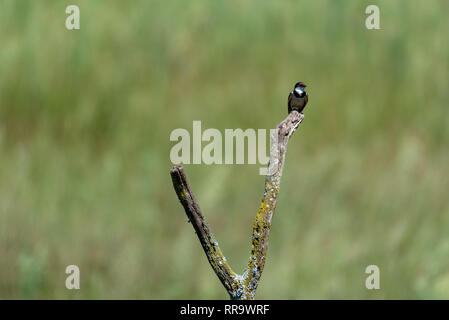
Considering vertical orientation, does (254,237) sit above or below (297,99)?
below

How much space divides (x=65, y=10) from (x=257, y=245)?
24.4ft

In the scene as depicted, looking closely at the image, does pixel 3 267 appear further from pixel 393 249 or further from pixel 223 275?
pixel 223 275

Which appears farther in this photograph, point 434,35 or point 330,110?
point 434,35

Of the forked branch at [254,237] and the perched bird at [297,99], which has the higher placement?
the perched bird at [297,99]

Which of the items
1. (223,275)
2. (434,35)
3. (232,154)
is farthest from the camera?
(434,35)

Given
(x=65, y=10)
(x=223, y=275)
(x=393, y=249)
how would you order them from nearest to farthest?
(x=223, y=275), (x=393, y=249), (x=65, y=10)

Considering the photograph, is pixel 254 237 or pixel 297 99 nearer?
pixel 254 237

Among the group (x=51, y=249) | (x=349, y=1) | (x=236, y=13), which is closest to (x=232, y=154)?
(x=51, y=249)

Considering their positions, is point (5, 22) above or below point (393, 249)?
above

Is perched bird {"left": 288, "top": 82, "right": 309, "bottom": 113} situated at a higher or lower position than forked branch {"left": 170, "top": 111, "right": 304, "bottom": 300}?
higher

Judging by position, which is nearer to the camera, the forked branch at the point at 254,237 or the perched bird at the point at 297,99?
the forked branch at the point at 254,237

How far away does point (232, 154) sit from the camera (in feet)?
17.3

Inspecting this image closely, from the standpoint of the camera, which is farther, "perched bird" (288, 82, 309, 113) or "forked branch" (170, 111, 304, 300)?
"perched bird" (288, 82, 309, 113)

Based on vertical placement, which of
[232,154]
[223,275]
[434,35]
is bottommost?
[223,275]
